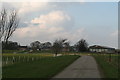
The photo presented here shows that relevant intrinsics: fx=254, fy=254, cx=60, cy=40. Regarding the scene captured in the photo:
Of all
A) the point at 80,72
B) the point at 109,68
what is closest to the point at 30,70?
the point at 80,72

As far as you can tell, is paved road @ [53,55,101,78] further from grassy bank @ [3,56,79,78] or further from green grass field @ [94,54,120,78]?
grassy bank @ [3,56,79,78]

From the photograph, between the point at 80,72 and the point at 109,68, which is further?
the point at 109,68

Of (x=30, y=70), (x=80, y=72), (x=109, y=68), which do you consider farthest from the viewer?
(x=109, y=68)

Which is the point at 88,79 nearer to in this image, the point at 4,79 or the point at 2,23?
the point at 4,79

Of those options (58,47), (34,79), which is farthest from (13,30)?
(58,47)

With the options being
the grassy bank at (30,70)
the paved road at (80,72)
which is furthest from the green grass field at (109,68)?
the grassy bank at (30,70)

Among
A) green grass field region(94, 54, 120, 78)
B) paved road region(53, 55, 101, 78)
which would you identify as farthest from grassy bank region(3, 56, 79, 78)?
green grass field region(94, 54, 120, 78)

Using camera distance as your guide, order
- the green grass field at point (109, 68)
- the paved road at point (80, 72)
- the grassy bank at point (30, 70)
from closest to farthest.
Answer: the grassy bank at point (30, 70), the paved road at point (80, 72), the green grass field at point (109, 68)

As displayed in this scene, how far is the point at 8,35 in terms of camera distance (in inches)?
1278

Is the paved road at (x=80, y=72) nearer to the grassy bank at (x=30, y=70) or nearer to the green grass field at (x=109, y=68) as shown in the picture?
the green grass field at (x=109, y=68)

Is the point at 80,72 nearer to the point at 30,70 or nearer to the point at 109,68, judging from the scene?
the point at 30,70

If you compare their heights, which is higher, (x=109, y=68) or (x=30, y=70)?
(x=30, y=70)

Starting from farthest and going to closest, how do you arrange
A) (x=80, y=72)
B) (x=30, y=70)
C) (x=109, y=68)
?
(x=109, y=68) < (x=30, y=70) < (x=80, y=72)

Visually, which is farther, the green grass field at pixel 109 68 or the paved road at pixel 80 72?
the green grass field at pixel 109 68
